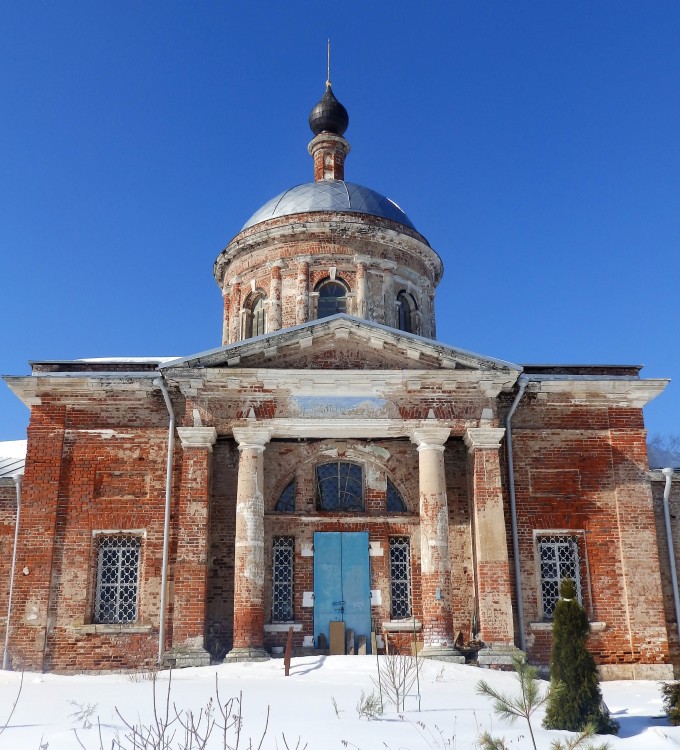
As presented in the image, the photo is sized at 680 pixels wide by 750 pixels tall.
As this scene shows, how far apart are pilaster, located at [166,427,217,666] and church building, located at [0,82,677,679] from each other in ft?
0.12

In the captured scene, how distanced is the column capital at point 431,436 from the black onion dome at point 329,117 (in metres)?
11.0

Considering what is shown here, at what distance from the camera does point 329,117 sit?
22.1 m

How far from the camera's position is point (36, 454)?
14.7 m

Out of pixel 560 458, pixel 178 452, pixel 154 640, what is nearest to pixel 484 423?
pixel 560 458

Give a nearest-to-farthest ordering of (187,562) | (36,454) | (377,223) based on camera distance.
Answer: (187,562) < (36,454) < (377,223)

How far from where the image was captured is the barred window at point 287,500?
50.8ft

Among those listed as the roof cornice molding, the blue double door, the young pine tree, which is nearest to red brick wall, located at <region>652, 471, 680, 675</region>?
the roof cornice molding

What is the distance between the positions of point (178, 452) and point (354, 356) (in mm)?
3523

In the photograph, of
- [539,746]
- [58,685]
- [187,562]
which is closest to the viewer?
[539,746]

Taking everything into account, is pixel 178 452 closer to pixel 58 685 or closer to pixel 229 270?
pixel 58 685

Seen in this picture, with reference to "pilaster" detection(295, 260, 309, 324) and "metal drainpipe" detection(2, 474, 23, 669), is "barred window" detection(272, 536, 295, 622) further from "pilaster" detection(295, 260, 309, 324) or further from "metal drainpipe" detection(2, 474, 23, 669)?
"pilaster" detection(295, 260, 309, 324)

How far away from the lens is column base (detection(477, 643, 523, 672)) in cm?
1320

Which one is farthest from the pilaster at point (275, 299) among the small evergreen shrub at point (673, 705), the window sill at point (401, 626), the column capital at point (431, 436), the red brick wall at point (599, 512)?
the small evergreen shrub at point (673, 705)

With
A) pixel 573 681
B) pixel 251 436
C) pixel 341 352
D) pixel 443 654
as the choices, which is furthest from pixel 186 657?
pixel 573 681
